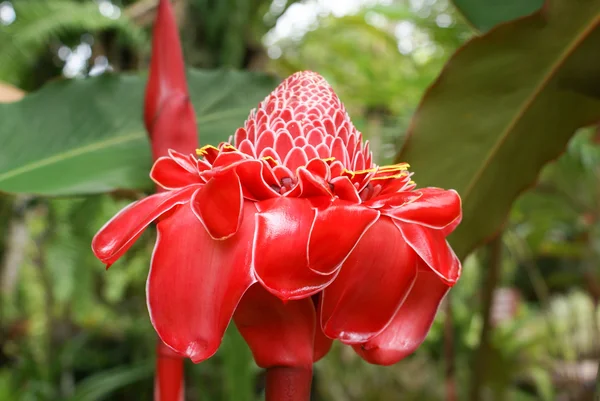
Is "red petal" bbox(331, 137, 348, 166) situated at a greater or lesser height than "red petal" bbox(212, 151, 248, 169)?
lesser

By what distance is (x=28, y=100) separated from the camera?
56 cm

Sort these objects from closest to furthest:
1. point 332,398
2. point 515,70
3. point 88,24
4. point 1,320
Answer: point 515,70, point 88,24, point 332,398, point 1,320

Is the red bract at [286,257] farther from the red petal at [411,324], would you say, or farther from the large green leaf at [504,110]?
the large green leaf at [504,110]

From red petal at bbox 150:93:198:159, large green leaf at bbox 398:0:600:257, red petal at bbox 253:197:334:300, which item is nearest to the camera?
red petal at bbox 253:197:334:300

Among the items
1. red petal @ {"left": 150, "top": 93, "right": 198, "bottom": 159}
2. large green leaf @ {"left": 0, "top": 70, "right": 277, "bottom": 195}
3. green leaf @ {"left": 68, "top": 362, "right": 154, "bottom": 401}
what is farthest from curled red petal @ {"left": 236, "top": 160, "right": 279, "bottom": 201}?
green leaf @ {"left": 68, "top": 362, "right": 154, "bottom": 401}

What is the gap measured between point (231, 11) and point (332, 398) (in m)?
1.10

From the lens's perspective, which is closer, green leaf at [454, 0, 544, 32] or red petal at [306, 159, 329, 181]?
red petal at [306, 159, 329, 181]

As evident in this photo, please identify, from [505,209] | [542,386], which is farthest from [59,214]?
[542,386]

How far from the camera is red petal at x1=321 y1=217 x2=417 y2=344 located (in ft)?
0.79

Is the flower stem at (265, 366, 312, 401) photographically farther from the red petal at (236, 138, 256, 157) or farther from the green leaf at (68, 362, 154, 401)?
the green leaf at (68, 362, 154, 401)

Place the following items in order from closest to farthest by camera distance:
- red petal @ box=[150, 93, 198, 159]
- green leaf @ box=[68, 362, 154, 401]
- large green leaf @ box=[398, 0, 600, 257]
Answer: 1. red petal @ box=[150, 93, 198, 159]
2. large green leaf @ box=[398, 0, 600, 257]
3. green leaf @ box=[68, 362, 154, 401]

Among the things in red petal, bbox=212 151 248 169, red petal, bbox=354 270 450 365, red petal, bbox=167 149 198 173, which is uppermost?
red petal, bbox=212 151 248 169

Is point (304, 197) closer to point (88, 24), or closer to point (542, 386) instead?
point (88, 24)

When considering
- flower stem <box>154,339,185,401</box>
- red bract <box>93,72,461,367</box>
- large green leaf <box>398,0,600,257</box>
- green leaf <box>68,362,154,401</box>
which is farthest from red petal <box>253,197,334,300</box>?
green leaf <box>68,362,154,401</box>
